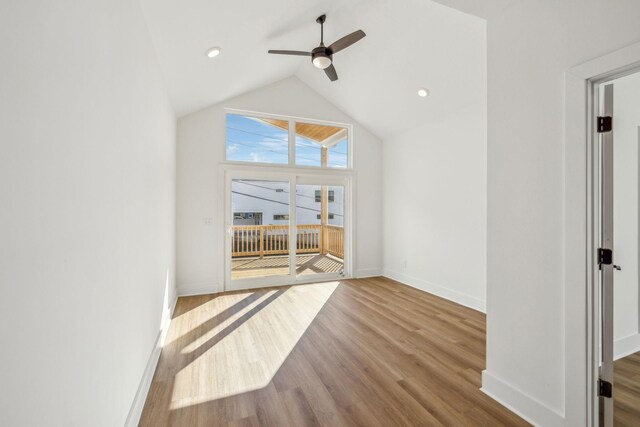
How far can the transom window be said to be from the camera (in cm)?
457

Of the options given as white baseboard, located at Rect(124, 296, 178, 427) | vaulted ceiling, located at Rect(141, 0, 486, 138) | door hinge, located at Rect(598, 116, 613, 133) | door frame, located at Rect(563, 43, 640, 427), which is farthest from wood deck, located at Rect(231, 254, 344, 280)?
door hinge, located at Rect(598, 116, 613, 133)

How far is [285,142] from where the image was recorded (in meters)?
4.83

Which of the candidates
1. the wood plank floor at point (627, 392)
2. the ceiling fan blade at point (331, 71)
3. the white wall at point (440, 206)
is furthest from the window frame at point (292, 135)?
the wood plank floor at point (627, 392)

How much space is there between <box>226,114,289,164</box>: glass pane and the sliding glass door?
0.29m

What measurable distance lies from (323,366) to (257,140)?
Result: 11.7 ft

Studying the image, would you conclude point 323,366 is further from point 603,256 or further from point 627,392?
point 627,392

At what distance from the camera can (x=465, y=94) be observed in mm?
3580

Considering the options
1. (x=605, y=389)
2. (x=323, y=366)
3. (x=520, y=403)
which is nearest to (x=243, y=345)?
(x=323, y=366)

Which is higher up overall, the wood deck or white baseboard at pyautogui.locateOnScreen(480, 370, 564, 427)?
the wood deck

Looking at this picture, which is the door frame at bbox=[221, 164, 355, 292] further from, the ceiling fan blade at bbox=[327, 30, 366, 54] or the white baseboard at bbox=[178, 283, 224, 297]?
the ceiling fan blade at bbox=[327, 30, 366, 54]

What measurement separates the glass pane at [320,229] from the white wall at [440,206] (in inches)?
35.8

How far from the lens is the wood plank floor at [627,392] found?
1.73 meters

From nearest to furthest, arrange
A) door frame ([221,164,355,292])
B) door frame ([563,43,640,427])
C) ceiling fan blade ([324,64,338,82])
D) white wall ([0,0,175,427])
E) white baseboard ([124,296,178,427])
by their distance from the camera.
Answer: white wall ([0,0,175,427])
door frame ([563,43,640,427])
white baseboard ([124,296,178,427])
ceiling fan blade ([324,64,338,82])
door frame ([221,164,355,292])

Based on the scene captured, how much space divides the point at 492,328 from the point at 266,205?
3.59m
